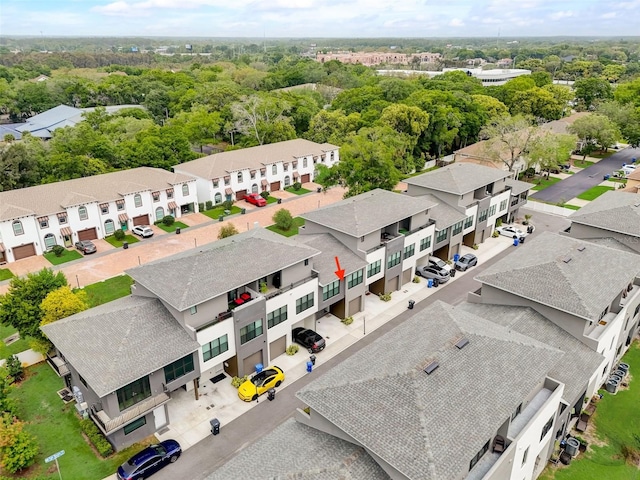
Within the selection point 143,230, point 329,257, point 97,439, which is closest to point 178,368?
point 97,439

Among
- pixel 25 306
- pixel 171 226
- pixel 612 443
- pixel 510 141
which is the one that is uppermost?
pixel 510 141

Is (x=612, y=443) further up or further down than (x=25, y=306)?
further down

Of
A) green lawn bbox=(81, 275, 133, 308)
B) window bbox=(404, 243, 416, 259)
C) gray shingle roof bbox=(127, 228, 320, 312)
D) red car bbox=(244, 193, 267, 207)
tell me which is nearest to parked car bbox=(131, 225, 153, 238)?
green lawn bbox=(81, 275, 133, 308)

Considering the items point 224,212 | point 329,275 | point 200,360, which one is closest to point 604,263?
point 329,275

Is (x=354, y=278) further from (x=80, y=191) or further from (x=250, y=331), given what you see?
(x=80, y=191)

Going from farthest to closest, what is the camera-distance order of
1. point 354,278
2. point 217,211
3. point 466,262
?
point 217,211, point 466,262, point 354,278

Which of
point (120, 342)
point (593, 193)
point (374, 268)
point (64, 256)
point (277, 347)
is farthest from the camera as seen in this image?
point (593, 193)

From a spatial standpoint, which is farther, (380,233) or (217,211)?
(217,211)

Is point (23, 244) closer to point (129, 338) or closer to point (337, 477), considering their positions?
point (129, 338)
